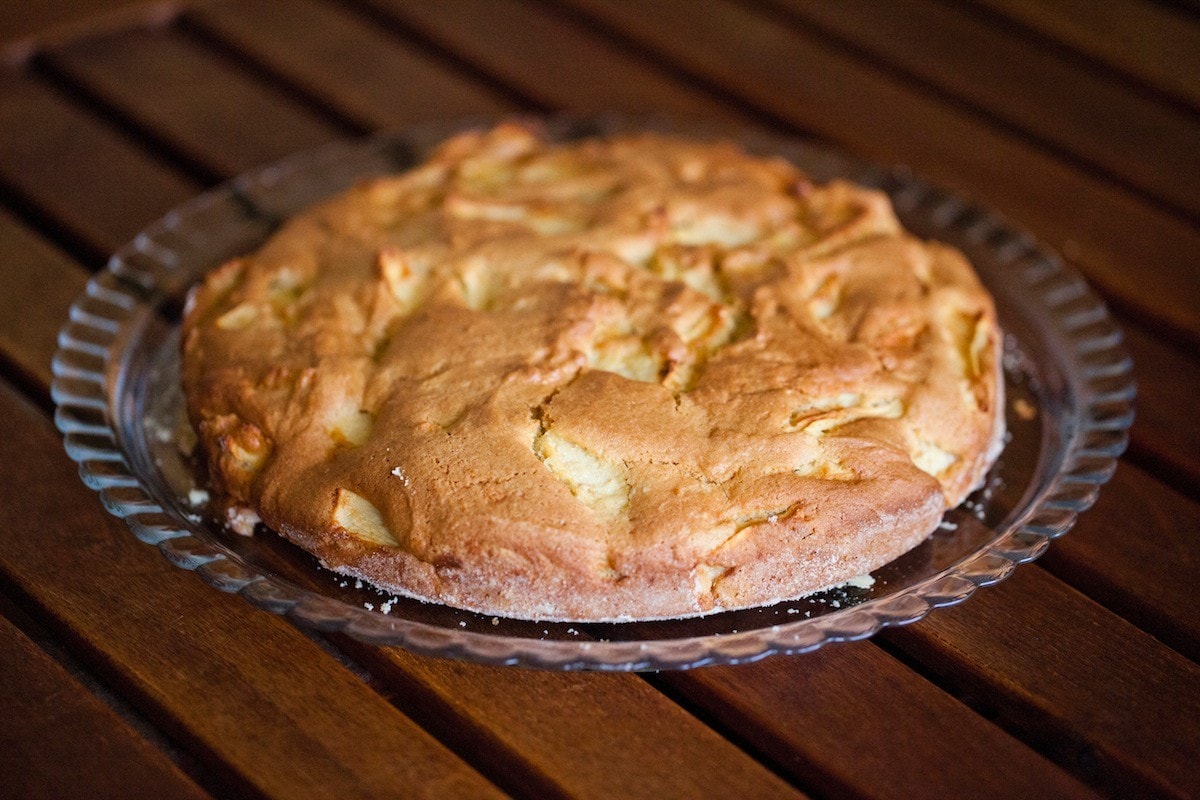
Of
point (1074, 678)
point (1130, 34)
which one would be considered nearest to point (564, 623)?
point (1074, 678)

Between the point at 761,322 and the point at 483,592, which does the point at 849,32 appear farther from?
the point at 483,592

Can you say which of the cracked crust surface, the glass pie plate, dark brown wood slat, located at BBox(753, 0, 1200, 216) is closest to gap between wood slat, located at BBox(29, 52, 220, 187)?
the glass pie plate

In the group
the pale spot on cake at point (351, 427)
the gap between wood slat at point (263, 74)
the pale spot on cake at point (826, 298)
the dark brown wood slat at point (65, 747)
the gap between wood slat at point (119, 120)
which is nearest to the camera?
the dark brown wood slat at point (65, 747)

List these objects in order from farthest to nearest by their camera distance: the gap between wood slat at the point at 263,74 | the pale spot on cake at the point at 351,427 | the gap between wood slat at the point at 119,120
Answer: the gap between wood slat at the point at 263,74 → the gap between wood slat at the point at 119,120 → the pale spot on cake at the point at 351,427

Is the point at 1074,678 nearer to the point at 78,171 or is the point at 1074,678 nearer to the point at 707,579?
the point at 707,579

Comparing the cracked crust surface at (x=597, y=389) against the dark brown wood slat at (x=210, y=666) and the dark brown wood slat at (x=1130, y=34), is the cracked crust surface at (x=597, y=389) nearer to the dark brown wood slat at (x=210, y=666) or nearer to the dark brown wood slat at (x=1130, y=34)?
the dark brown wood slat at (x=210, y=666)

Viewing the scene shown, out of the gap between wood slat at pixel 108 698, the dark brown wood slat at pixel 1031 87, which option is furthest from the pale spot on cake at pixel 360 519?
the dark brown wood slat at pixel 1031 87
